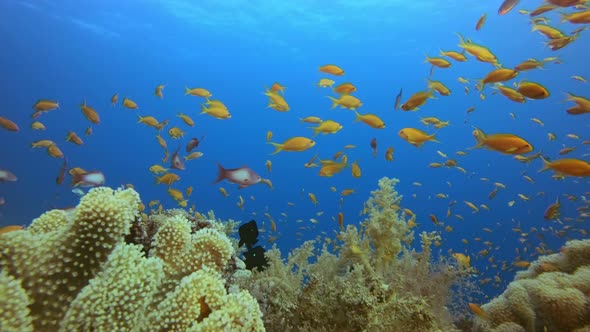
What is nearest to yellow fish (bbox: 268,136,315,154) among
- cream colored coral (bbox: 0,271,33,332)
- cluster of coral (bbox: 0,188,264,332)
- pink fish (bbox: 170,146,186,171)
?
pink fish (bbox: 170,146,186,171)

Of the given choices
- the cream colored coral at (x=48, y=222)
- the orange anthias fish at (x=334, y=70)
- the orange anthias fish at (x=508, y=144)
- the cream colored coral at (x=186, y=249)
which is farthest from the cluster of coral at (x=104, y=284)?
the orange anthias fish at (x=334, y=70)

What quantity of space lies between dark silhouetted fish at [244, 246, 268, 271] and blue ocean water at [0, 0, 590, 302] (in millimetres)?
9706

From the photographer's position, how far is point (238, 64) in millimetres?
72250

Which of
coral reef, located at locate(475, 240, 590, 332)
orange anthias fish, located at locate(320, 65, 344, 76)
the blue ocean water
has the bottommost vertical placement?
coral reef, located at locate(475, 240, 590, 332)

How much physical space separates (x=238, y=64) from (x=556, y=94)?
6111 cm

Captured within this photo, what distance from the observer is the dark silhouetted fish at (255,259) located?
450cm

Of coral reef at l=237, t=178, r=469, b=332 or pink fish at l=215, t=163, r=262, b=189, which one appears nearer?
coral reef at l=237, t=178, r=469, b=332

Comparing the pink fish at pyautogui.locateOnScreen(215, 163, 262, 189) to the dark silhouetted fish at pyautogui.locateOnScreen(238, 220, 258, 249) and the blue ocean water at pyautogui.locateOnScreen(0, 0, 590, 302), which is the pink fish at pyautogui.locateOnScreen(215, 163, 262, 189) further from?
the blue ocean water at pyautogui.locateOnScreen(0, 0, 590, 302)

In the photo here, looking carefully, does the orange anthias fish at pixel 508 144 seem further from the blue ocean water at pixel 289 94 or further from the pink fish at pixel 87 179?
the blue ocean water at pixel 289 94

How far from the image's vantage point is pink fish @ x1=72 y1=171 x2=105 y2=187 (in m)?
6.77

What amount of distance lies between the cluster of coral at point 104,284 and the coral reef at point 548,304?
4.05 m

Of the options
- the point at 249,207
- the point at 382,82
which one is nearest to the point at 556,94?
the point at 382,82

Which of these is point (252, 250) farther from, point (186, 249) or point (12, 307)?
point (12, 307)

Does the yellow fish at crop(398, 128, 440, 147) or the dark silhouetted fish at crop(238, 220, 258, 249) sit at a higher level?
the yellow fish at crop(398, 128, 440, 147)
